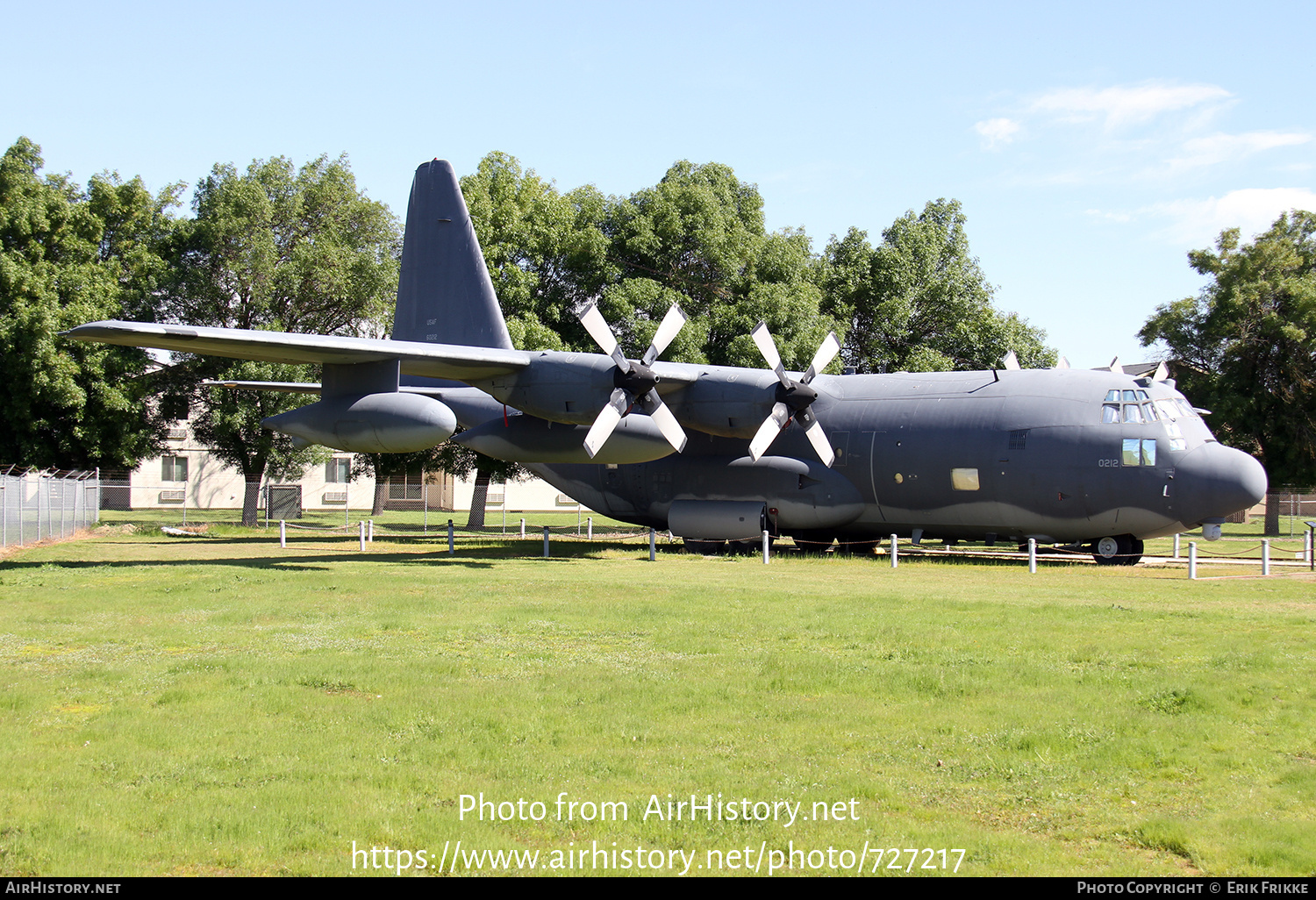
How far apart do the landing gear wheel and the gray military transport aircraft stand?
0.05m

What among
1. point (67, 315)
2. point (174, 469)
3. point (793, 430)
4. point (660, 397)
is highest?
point (67, 315)

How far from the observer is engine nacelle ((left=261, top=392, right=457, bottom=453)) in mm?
22094

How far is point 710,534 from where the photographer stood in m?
27.3

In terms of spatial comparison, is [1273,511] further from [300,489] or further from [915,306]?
[300,489]

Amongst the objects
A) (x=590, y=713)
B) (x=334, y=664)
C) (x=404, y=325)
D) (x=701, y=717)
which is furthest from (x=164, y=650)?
(x=404, y=325)

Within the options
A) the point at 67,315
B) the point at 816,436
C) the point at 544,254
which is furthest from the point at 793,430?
the point at 67,315

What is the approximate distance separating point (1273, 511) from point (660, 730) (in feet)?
150

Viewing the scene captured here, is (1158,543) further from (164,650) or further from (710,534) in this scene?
(164,650)

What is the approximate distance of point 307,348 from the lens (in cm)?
2138

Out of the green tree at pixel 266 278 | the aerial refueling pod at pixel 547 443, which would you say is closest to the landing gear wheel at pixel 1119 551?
the aerial refueling pod at pixel 547 443

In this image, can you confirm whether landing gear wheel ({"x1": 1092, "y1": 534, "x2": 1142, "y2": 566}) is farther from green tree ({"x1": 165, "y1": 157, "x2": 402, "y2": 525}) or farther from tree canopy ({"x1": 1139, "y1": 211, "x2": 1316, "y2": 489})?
green tree ({"x1": 165, "y1": 157, "x2": 402, "y2": 525})

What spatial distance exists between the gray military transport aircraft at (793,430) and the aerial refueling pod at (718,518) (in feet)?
0.15

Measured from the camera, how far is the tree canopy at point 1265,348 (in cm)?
4484

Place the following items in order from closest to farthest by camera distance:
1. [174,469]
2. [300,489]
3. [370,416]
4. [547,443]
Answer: [370,416] → [547,443] → [300,489] → [174,469]
